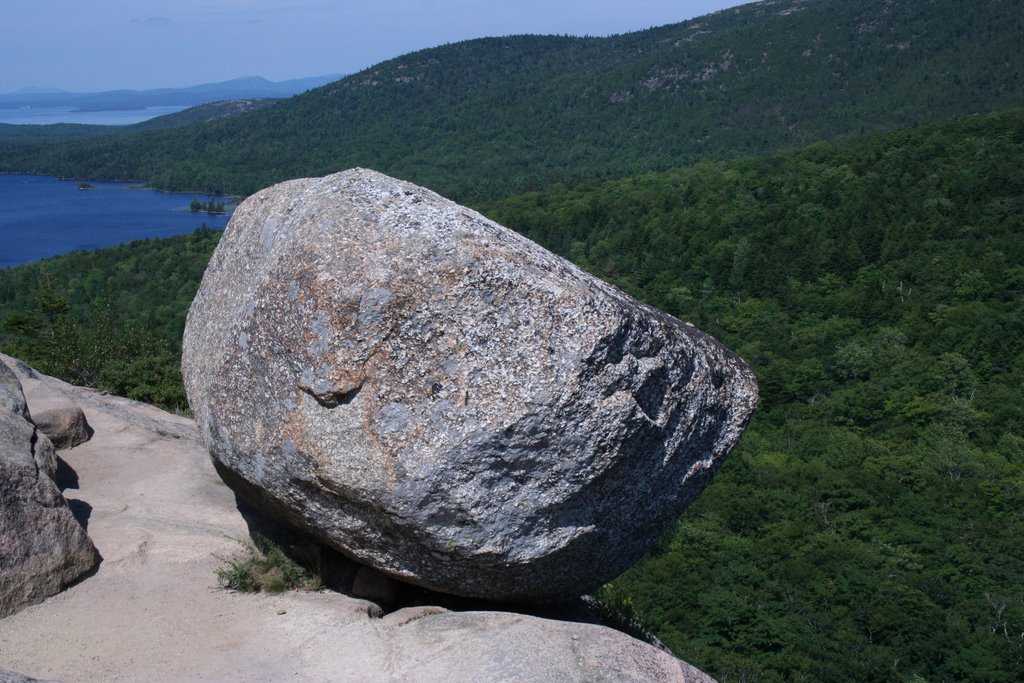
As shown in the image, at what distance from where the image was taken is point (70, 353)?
21.4 metres

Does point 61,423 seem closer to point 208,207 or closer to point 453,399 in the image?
point 453,399

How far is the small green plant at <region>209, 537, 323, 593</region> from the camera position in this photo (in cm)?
823

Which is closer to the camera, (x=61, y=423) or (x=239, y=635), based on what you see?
(x=239, y=635)

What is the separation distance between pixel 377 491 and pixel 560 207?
7392 cm

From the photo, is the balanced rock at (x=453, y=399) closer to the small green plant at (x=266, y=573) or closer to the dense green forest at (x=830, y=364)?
the small green plant at (x=266, y=573)

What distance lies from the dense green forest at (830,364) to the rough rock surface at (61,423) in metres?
5.87

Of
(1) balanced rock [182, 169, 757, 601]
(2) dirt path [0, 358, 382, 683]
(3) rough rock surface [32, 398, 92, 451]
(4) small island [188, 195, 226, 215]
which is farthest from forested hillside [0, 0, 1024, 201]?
(1) balanced rock [182, 169, 757, 601]

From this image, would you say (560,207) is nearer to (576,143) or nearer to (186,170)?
(576,143)

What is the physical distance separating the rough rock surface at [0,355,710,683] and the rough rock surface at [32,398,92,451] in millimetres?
1917

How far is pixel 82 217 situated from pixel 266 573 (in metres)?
140

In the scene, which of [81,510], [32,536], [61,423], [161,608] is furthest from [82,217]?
[161,608]

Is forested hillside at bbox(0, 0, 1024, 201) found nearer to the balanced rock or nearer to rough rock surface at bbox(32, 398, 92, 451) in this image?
rough rock surface at bbox(32, 398, 92, 451)

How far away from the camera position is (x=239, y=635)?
7.52 m

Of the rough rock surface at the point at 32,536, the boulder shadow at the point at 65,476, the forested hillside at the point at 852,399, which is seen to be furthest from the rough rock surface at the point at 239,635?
the forested hillside at the point at 852,399
